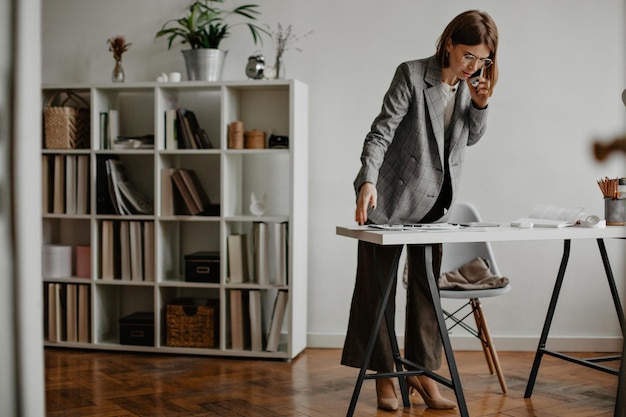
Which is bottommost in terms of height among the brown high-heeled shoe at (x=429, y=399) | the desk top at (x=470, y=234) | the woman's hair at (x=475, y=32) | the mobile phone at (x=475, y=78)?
the brown high-heeled shoe at (x=429, y=399)

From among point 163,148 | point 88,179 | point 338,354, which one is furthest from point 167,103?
point 338,354

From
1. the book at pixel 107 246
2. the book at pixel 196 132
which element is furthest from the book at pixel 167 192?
the book at pixel 107 246

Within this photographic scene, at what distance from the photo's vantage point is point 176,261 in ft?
14.2

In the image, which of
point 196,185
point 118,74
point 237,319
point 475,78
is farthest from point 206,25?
point 475,78

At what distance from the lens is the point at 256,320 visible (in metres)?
3.94

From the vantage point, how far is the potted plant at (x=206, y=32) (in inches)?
159

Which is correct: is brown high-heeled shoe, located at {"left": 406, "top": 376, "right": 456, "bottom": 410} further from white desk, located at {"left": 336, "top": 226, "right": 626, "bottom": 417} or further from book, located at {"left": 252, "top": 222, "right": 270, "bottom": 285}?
book, located at {"left": 252, "top": 222, "right": 270, "bottom": 285}

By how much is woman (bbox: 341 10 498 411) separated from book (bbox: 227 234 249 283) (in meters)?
1.29

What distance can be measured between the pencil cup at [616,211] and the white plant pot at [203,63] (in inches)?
89.0

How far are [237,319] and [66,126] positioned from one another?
1472 millimetres

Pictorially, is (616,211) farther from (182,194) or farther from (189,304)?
(189,304)

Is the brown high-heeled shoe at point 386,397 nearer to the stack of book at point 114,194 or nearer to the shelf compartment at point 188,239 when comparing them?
the shelf compartment at point 188,239

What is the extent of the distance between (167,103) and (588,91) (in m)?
2.39

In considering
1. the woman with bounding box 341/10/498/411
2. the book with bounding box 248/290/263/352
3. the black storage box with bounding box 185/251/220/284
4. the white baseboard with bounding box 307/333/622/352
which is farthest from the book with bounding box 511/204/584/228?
the black storage box with bounding box 185/251/220/284
